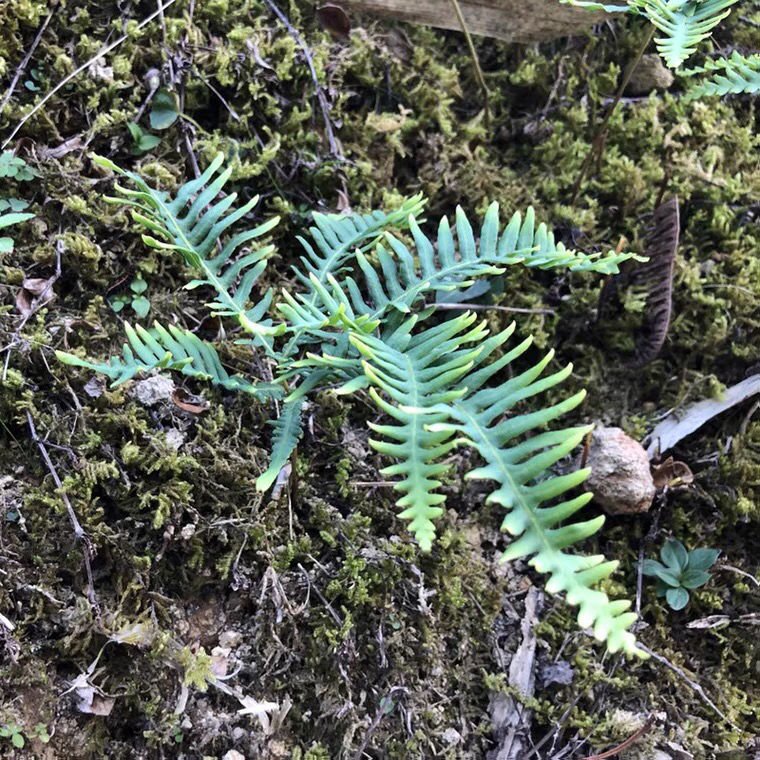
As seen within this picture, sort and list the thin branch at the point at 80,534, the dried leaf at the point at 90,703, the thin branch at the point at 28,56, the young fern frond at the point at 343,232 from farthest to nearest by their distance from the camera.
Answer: the thin branch at the point at 28,56 → the young fern frond at the point at 343,232 → the thin branch at the point at 80,534 → the dried leaf at the point at 90,703

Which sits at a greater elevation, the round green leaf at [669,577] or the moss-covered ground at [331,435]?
the moss-covered ground at [331,435]

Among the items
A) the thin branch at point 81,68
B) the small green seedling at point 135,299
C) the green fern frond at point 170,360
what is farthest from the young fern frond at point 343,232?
the thin branch at point 81,68

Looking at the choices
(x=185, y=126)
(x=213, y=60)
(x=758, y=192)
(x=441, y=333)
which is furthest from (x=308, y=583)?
(x=758, y=192)

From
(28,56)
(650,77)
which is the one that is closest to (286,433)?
(28,56)

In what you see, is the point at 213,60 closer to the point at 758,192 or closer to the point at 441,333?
the point at 441,333

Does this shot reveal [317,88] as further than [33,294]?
Yes

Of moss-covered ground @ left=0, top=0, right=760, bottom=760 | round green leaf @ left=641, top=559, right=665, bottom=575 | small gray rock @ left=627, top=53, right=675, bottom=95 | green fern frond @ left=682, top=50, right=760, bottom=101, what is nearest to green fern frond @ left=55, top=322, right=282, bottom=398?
moss-covered ground @ left=0, top=0, right=760, bottom=760

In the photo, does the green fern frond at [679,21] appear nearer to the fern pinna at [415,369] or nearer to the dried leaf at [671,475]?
the fern pinna at [415,369]

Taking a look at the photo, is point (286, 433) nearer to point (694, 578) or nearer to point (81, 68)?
point (694, 578)
